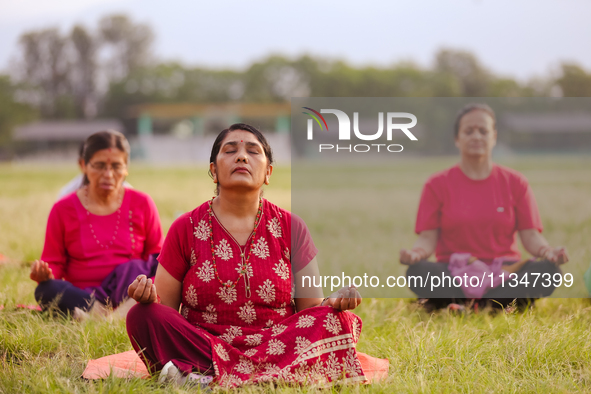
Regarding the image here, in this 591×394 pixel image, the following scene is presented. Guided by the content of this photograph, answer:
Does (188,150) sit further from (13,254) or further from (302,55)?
(13,254)

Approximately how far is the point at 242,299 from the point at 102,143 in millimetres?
1895

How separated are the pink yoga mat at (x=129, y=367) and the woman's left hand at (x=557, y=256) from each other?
149 centimetres

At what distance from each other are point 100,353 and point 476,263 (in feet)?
8.34

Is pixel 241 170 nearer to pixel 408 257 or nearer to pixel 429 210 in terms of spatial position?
pixel 408 257

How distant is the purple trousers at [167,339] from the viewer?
2613mm

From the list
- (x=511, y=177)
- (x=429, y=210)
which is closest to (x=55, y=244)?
(x=429, y=210)

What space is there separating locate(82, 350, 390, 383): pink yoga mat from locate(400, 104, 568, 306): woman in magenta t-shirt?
3.87 feet

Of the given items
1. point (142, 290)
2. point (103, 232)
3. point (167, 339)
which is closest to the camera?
point (142, 290)

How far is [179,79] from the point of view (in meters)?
65.9

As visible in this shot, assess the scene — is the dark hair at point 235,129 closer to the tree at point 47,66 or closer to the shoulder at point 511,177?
the shoulder at point 511,177

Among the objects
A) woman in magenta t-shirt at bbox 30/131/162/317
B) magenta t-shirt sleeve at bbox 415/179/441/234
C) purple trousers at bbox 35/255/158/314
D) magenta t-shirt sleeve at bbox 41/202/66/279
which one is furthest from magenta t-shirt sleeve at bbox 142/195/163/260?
magenta t-shirt sleeve at bbox 415/179/441/234

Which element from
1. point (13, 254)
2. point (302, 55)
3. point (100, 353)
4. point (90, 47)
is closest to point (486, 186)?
point (100, 353)

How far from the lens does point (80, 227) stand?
3.97 m

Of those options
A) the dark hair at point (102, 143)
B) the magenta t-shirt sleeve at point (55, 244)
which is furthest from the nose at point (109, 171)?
the magenta t-shirt sleeve at point (55, 244)
